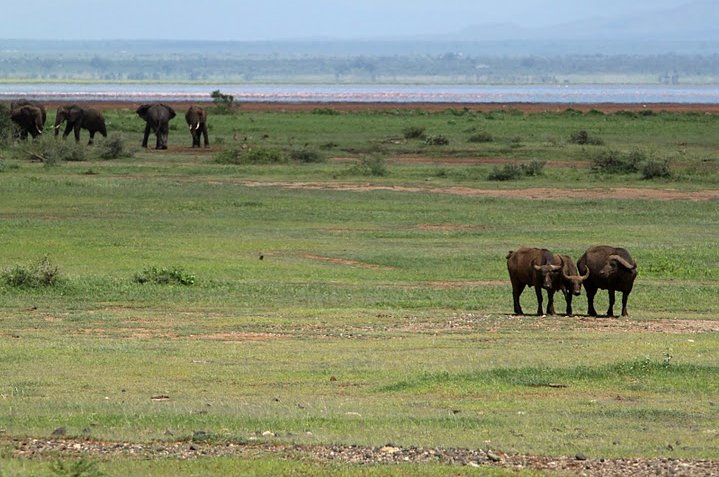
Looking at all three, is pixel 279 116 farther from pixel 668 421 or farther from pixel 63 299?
pixel 668 421

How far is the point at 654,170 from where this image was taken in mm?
40875

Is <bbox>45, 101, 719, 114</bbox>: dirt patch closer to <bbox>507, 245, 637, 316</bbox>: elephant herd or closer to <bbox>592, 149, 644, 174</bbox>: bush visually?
<bbox>592, 149, 644, 174</bbox>: bush

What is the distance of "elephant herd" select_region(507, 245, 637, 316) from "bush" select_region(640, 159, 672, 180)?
2136 cm

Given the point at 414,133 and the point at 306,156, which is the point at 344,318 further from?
the point at 414,133

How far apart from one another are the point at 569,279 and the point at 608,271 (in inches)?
23.3

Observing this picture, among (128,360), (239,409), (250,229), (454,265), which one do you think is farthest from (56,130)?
(239,409)

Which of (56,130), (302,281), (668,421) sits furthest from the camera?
(56,130)

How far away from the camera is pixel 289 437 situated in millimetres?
10938

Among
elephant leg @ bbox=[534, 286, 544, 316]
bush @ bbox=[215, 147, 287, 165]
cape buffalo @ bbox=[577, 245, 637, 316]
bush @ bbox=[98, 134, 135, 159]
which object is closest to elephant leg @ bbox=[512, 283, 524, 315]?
elephant leg @ bbox=[534, 286, 544, 316]

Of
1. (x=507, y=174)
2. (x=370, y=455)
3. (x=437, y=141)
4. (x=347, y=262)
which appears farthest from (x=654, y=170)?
(x=370, y=455)

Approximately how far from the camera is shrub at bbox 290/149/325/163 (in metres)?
47.1

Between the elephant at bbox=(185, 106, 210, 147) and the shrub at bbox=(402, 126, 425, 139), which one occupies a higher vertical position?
the elephant at bbox=(185, 106, 210, 147)

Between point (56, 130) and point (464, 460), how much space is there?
42.9m

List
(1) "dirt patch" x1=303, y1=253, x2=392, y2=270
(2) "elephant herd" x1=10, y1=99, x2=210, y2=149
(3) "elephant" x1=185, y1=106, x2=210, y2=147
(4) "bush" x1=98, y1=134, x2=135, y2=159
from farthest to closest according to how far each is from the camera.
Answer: (3) "elephant" x1=185, y1=106, x2=210, y2=147, (2) "elephant herd" x1=10, y1=99, x2=210, y2=149, (4) "bush" x1=98, y1=134, x2=135, y2=159, (1) "dirt patch" x1=303, y1=253, x2=392, y2=270
